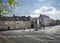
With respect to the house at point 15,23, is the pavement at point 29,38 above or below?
below

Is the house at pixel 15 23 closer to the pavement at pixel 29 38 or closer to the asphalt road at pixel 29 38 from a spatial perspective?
the pavement at pixel 29 38

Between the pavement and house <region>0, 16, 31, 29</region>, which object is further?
house <region>0, 16, 31, 29</region>

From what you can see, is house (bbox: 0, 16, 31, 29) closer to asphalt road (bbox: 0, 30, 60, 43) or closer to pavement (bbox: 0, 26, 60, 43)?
pavement (bbox: 0, 26, 60, 43)

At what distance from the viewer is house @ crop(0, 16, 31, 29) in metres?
40.2

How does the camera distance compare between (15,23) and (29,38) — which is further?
(15,23)

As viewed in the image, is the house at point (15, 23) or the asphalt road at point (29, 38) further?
the house at point (15, 23)

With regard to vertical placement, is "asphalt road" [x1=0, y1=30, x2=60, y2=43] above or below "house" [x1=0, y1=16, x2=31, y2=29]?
below

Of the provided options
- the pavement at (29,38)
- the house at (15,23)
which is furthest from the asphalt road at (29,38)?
the house at (15,23)

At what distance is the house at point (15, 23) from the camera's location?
40250mm

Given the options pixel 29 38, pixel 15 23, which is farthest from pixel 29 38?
pixel 15 23

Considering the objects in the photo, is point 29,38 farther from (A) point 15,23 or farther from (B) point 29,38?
(A) point 15,23

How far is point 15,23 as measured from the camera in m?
42.8

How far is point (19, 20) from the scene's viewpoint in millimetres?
44219

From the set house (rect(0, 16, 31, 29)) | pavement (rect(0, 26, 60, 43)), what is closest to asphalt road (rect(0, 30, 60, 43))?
pavement (rect(0, 26, 60, 43))
